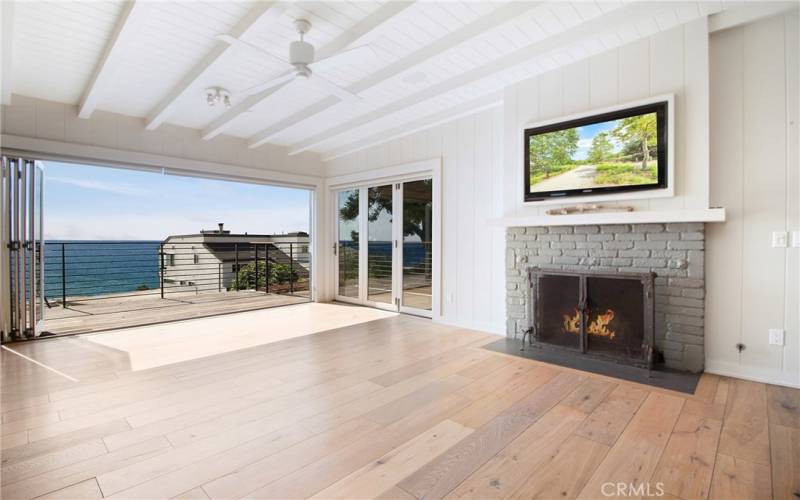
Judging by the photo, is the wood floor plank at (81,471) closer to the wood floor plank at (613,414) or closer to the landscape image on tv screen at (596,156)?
the wood floor plank at (613,414)

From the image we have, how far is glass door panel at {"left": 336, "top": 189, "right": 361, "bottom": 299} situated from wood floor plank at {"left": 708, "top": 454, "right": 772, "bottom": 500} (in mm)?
5132

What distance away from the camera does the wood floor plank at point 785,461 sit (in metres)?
1.58

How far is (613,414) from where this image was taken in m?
2.28

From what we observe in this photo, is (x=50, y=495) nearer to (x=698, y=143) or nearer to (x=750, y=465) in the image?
(x=750, y=465)

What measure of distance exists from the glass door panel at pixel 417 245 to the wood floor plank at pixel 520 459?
3.08m

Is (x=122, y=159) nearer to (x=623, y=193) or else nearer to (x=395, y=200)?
(x=395, y=200)

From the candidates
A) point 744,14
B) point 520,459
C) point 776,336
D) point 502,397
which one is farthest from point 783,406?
point 744,14

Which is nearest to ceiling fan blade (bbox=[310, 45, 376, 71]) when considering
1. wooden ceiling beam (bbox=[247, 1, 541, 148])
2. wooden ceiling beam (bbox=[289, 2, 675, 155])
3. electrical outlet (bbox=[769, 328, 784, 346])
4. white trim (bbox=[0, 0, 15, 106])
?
wooden ceiling beam (bbox=[247, 1, 541, 148])

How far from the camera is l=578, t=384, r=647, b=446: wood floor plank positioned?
203 centimetres

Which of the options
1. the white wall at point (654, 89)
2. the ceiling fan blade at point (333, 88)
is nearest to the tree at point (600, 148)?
the white wall at point (654, 89)

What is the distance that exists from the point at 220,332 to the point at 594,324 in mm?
3957

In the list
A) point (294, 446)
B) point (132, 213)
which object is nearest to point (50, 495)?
point (294, 446)

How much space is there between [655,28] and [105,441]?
4.57m

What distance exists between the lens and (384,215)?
588 cm
